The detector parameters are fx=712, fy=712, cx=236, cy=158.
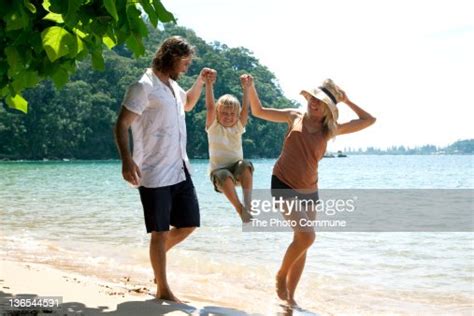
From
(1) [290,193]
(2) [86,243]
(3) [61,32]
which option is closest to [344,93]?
(1) [290,193]

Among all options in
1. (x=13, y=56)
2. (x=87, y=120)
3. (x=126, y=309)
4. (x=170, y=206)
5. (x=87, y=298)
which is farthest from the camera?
(x=87, y=120)

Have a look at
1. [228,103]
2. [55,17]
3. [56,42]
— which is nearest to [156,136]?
[228,103]

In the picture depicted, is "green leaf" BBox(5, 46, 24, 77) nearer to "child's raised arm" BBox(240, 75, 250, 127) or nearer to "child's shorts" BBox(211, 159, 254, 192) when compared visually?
"child's raised arm" BBox(240, 75, 250, 127)

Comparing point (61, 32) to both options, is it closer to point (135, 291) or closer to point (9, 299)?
point (9, 299)

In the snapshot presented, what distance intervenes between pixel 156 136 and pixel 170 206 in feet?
1.81

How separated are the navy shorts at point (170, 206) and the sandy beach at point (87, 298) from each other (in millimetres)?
582

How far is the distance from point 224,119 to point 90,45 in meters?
2.28

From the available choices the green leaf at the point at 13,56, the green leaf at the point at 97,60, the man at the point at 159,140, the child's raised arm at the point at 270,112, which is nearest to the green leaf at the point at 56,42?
the green leaf at the point at 13,56

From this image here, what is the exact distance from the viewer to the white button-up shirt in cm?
533

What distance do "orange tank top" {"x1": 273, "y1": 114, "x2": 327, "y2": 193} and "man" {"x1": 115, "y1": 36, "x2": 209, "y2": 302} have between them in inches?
36.7

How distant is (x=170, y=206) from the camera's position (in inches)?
215

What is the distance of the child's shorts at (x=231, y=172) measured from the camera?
255 inches

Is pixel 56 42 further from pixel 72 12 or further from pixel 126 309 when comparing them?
pixel 126 309

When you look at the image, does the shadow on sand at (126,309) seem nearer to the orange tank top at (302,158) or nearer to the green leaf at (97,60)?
the orange tank top at (302,158)
